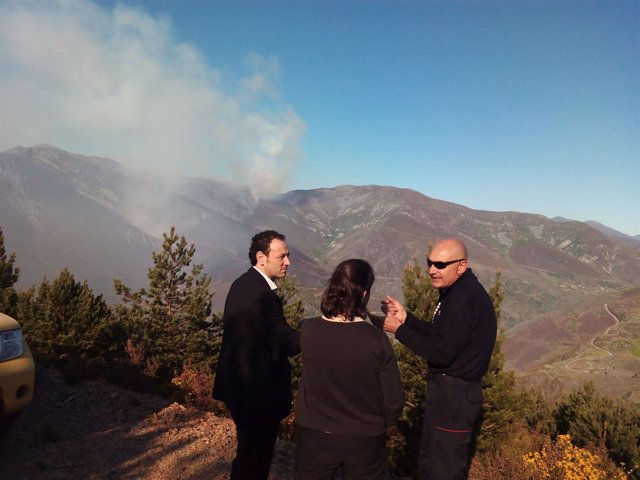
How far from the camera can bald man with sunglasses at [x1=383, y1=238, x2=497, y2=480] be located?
283 centimetres

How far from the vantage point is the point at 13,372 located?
147 inches

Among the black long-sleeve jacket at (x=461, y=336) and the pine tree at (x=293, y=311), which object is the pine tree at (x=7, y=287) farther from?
the black long-sleeve jacket at (x=461, y=336)

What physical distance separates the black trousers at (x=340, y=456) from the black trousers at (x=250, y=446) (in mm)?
448

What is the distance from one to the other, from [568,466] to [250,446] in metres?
6.10

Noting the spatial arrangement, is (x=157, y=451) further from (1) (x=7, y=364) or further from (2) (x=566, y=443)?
(2) (x=566, y=443)

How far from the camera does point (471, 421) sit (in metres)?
2.88

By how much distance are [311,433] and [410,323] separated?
136 cm

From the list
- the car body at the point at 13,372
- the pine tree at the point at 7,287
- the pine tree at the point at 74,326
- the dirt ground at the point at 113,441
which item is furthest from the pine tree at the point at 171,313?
the car body at the point at 13,372

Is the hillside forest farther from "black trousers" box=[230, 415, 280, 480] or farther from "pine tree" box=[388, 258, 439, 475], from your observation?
"black trousers" box=[230, 415, 280, 480]

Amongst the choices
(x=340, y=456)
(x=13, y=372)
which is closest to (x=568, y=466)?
(x=340, y=456)

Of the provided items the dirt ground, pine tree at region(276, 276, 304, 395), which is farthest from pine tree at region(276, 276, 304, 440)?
the dirt ground

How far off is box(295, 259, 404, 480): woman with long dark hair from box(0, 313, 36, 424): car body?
2.96 metres

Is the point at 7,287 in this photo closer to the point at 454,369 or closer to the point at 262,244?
the point at 262,244

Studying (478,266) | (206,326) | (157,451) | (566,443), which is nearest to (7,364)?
(157,451)
